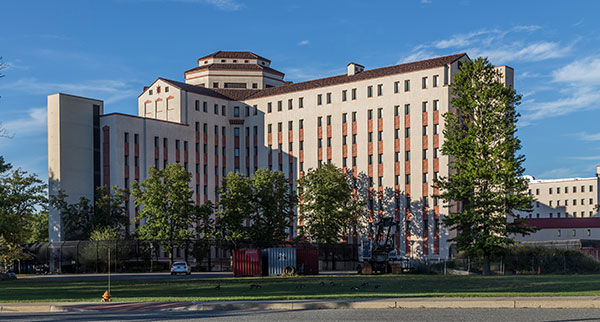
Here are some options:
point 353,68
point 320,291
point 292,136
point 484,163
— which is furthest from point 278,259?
point 353,68

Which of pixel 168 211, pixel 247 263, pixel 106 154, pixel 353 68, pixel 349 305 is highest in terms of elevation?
pixel 353 68

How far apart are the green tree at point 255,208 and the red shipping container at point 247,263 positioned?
71.4ft

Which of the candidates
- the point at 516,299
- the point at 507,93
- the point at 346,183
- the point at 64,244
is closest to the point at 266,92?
the point at 346,183

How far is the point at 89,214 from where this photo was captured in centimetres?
9800

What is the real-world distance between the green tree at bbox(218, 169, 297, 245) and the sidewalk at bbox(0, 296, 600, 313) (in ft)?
197

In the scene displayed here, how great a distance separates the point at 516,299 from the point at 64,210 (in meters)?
82.2

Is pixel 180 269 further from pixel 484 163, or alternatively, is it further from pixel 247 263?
pixel 484 163

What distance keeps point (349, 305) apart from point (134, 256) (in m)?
64.1

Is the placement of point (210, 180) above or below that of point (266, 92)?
below

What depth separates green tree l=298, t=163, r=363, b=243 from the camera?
306 ft

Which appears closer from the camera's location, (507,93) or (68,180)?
(507,93)

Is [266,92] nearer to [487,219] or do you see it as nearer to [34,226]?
[34,226]

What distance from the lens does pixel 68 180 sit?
99062mm

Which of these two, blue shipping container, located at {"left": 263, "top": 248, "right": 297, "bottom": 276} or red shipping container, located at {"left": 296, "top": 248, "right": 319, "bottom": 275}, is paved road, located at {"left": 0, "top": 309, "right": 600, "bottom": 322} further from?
red shipping container, located at {"left": 296, "top": 248, "right": 319, "bottom": 275}
